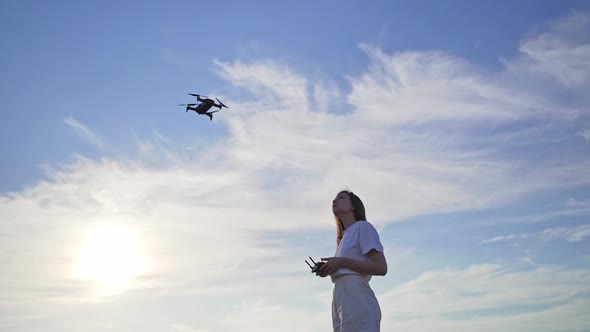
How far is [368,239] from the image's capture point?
7.49m

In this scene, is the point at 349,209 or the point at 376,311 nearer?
the point at 376,311

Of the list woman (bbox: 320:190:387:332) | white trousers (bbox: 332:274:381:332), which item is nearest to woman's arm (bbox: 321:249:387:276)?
woman (bbox: 320:190:387:332)

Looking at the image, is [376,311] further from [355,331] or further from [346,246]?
[346,246]

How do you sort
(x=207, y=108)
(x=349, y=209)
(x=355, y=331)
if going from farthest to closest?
(x=207, y=108), (x=349, y=209), (x=355, y=331)

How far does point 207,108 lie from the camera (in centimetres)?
2898

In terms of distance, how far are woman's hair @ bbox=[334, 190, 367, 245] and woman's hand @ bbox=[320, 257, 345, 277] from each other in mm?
1040

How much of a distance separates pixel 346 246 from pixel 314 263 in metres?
0.52

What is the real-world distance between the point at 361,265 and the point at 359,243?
0.43 meters

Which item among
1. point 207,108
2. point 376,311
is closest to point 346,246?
point 376,311

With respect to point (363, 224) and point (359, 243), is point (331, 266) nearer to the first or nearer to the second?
point (359, 243)

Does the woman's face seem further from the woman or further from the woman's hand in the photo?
the woman's hand

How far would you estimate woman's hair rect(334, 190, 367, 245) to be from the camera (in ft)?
26.9

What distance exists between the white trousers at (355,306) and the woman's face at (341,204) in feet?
3.86

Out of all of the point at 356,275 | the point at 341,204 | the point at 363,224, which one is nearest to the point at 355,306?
the point at 356,275
